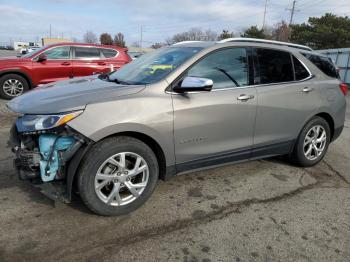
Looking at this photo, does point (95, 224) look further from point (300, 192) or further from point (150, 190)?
point (300, 192)

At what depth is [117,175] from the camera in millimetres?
3055

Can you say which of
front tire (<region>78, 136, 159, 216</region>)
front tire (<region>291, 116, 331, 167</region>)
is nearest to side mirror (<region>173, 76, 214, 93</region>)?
front tire (<region>78, 136, 159, 216</region>)

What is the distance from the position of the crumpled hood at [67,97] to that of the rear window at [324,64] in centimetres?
265

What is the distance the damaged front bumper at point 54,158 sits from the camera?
9.27 feet

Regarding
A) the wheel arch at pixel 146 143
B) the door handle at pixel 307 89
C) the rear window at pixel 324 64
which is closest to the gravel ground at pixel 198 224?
the wheel arch at pixel 146 143

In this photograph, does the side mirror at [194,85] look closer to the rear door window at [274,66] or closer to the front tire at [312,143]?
the rear door window at [274,66]

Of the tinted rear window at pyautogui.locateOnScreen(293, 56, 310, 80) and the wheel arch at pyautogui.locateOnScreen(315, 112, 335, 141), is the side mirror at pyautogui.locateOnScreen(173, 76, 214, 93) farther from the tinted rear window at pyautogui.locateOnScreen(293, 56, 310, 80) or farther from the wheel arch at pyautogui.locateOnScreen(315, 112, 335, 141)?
the wheel arch at pyautogui.locateOnScreen(315, 112, 335, 141)

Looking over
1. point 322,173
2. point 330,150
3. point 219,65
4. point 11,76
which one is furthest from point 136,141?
point 11,76

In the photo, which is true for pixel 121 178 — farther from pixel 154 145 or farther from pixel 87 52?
pixel 87 52

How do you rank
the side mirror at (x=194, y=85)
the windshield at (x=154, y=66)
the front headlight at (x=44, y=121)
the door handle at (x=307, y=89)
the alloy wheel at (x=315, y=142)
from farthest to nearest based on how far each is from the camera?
the alloy wheel at (x=315, y=142) → the door handle at (x=307, y=89) → the windshield at (x=154, y=66) → the side mirror at (x=194, y=85) → the front headlight at (x=44, y=121)

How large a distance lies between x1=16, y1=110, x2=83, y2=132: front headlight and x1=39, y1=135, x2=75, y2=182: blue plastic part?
10cm

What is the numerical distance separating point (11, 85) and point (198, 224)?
24.9ft

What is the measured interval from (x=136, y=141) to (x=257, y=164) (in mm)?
2268

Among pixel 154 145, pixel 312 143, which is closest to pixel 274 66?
pixel 312 143
